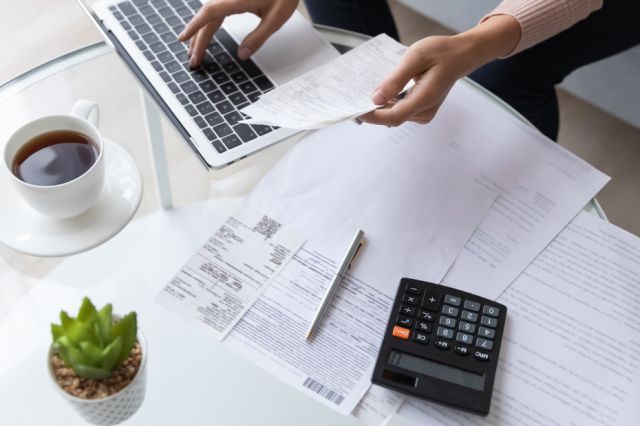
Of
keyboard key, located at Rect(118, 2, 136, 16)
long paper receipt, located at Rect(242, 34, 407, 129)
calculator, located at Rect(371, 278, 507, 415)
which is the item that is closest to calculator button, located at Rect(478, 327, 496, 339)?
calculator, located at Rect(371, 278, 507, 415)

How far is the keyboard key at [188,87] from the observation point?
86 centimetres

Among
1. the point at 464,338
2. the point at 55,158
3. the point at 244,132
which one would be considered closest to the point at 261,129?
the point at 244,132

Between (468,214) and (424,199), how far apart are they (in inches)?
2.2

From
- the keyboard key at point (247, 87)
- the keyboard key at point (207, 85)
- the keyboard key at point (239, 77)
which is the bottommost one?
the keyboard key at point (247, 87)

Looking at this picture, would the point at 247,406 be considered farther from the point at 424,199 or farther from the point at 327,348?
the point at 424,199

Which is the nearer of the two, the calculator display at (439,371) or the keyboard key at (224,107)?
the calculator display at (439,371)

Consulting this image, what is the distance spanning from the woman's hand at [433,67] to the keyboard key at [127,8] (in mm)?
365

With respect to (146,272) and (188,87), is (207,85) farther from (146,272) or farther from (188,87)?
(146,272)

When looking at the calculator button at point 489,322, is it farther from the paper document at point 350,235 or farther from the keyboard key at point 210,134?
the keyboard key at point 210,134

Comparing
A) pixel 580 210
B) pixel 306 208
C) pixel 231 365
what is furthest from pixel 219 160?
pixel 580 210

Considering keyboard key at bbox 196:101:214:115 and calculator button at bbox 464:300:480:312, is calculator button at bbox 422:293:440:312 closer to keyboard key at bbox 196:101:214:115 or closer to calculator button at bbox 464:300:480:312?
calculator button at bbox 464:300:480:312

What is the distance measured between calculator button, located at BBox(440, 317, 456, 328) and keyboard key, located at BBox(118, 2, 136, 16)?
1.87 feet

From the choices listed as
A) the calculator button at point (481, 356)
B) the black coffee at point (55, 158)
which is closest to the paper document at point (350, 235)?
the calculator button at point (481, 356)

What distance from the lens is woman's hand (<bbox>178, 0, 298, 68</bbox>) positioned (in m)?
0.88
